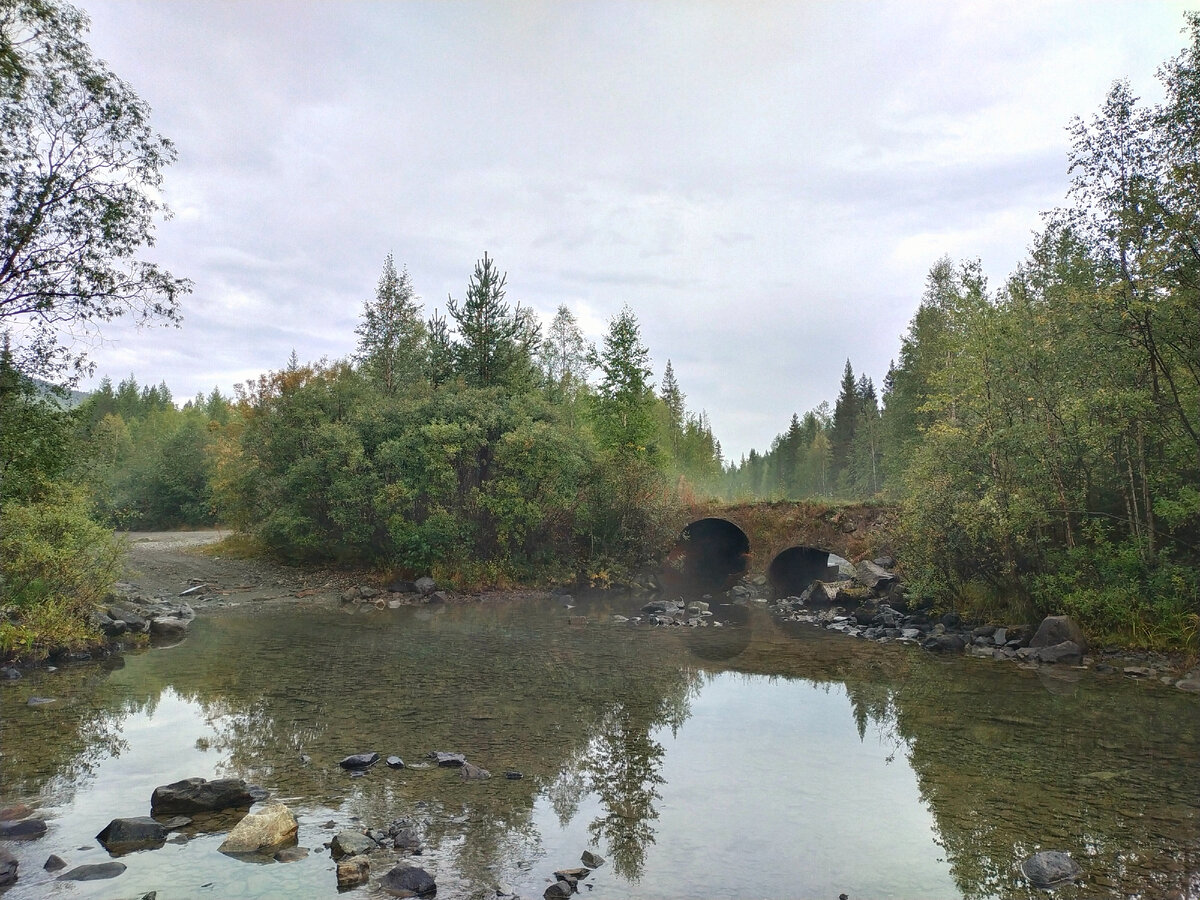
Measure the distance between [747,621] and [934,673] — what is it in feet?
35.0

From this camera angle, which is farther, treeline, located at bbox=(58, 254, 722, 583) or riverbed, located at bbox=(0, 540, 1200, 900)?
treeline, located at bbox=(58, 254, 722, 583)

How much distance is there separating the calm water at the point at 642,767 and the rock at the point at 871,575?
11.8 meters

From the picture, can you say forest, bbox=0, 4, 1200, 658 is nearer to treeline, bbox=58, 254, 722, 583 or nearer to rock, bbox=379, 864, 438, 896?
treeline, bbox=58, 254, 722, 583

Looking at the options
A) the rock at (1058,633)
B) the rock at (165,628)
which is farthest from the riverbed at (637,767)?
the rock at (165,628)

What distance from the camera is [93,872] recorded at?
6.41m

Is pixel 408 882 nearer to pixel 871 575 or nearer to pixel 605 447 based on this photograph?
pixel 871 575

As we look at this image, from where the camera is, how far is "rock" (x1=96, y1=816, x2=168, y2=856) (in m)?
7.05

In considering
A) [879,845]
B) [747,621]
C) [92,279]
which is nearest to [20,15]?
[92,279]

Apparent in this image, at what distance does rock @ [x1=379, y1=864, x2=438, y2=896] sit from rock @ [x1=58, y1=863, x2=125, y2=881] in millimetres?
2497

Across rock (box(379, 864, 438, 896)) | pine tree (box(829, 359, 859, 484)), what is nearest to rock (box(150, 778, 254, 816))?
rock (box(379, 864, 438, 896))

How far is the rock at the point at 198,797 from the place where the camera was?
7934 millimetres

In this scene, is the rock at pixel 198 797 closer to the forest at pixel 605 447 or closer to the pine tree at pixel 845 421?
the forest at pixel 605 447

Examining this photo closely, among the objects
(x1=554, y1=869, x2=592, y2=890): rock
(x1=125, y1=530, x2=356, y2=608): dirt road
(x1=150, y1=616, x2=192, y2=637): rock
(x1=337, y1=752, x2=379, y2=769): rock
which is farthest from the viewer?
(x1=125, y1=530, x2=356, y2=608): dirt road

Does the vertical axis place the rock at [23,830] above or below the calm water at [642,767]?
above
